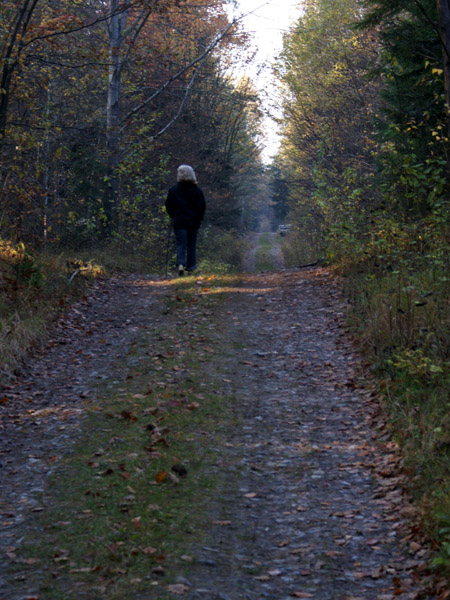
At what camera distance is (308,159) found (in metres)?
33.1

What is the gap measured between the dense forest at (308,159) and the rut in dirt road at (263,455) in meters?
0.41

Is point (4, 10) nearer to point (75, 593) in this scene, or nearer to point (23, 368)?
point (23, 368)

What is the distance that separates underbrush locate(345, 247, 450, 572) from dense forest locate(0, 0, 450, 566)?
0.08ft

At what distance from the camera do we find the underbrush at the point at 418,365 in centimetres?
498

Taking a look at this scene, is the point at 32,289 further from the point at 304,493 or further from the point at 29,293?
the point at 304,493

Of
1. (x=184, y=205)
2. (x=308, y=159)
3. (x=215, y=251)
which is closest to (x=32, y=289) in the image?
(x=184, y=205)

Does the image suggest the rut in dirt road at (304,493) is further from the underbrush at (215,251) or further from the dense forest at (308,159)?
the underbrush at (215,251)

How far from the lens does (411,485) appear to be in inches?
205

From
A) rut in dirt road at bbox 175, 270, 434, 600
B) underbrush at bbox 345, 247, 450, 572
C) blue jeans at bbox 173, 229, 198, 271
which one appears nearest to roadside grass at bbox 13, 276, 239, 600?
rut in dirt road at bbox 175, 270, 434, 600

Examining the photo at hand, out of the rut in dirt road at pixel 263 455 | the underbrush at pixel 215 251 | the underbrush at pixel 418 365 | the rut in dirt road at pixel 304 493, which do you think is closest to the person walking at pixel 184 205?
the rut in dirt road at pixel 263 455

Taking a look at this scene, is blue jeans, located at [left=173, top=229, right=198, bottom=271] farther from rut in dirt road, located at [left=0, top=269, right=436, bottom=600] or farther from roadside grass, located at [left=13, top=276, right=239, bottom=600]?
roadside grass, located at [left=13, top=276, right=239, bottom=600]

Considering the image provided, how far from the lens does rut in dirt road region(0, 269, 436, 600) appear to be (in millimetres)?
4188

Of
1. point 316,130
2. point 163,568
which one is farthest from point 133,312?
point 316,130

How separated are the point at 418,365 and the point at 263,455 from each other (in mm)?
2015
